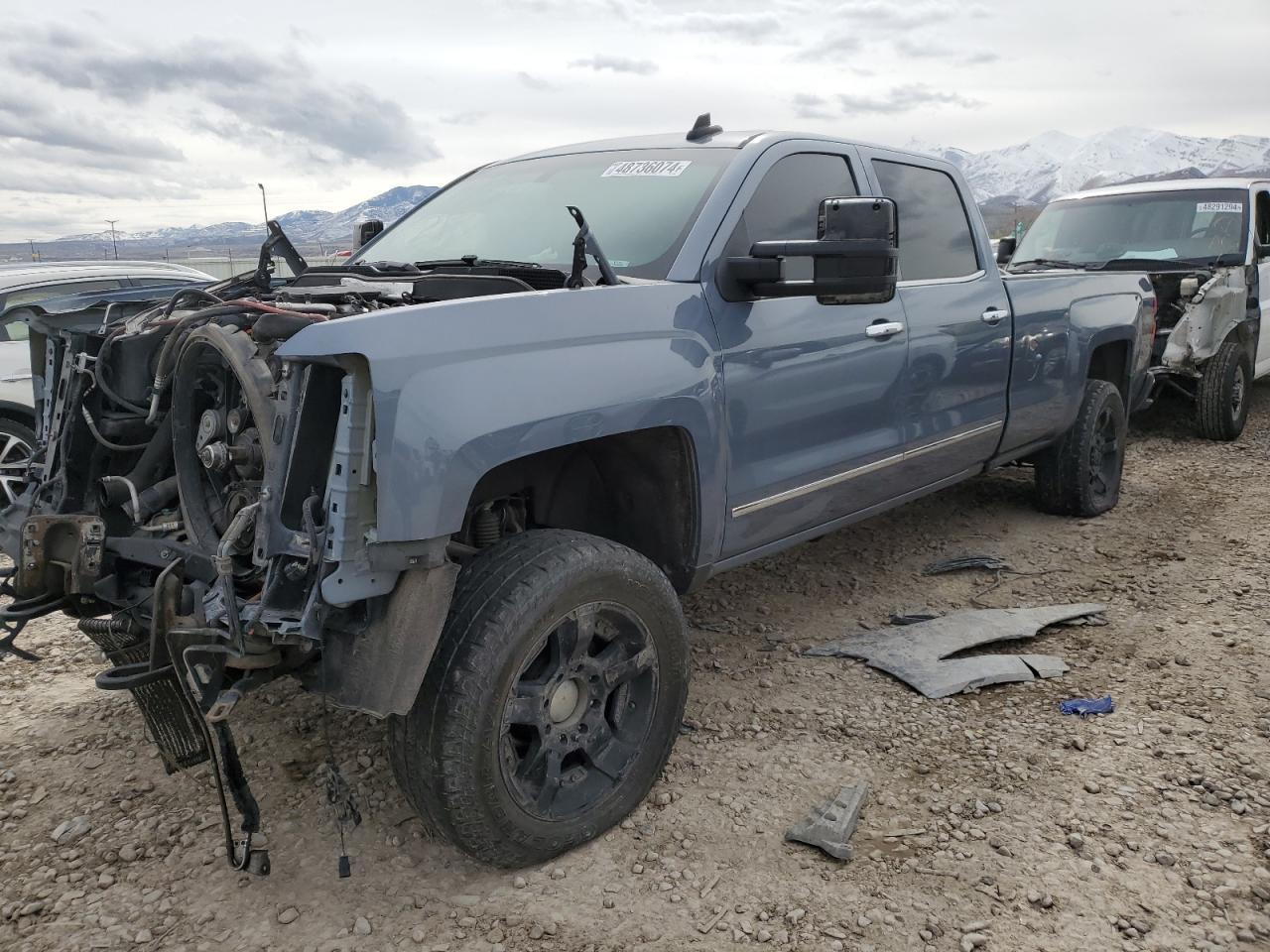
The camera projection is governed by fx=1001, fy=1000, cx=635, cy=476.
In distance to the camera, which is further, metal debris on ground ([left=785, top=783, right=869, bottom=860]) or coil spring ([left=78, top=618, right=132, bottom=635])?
coil spring ([left=78, top=618, right=132, bottom=635])

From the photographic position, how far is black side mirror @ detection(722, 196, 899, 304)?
9.27ft

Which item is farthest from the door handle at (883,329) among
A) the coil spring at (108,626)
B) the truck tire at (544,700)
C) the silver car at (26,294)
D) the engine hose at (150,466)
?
the silver car at (26,294)

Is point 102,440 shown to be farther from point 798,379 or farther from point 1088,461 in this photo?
point 1088,461

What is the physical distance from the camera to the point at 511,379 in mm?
2336

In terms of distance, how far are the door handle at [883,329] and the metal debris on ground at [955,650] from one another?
1198mm

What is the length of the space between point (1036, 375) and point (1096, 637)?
131cm

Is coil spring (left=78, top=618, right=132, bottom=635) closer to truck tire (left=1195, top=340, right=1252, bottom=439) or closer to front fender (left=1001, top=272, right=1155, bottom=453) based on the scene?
front fender (left=1001, top=272, right=1155, bottom=453)

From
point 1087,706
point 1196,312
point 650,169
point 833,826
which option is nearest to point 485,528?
point 833,826

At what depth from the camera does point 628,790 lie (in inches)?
Answer: 108

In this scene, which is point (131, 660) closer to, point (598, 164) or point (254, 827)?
point (254, 827)

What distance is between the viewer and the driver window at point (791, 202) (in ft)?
10.6

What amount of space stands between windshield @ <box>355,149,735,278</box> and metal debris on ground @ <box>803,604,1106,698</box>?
5.67ft

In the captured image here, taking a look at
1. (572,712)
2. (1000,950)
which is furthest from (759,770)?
(1000,950)

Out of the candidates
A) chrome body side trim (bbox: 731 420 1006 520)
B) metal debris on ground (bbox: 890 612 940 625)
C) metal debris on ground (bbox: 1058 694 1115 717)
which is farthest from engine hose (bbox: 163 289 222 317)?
metal debris on ground (bbox: 1058 694 1115 717)
